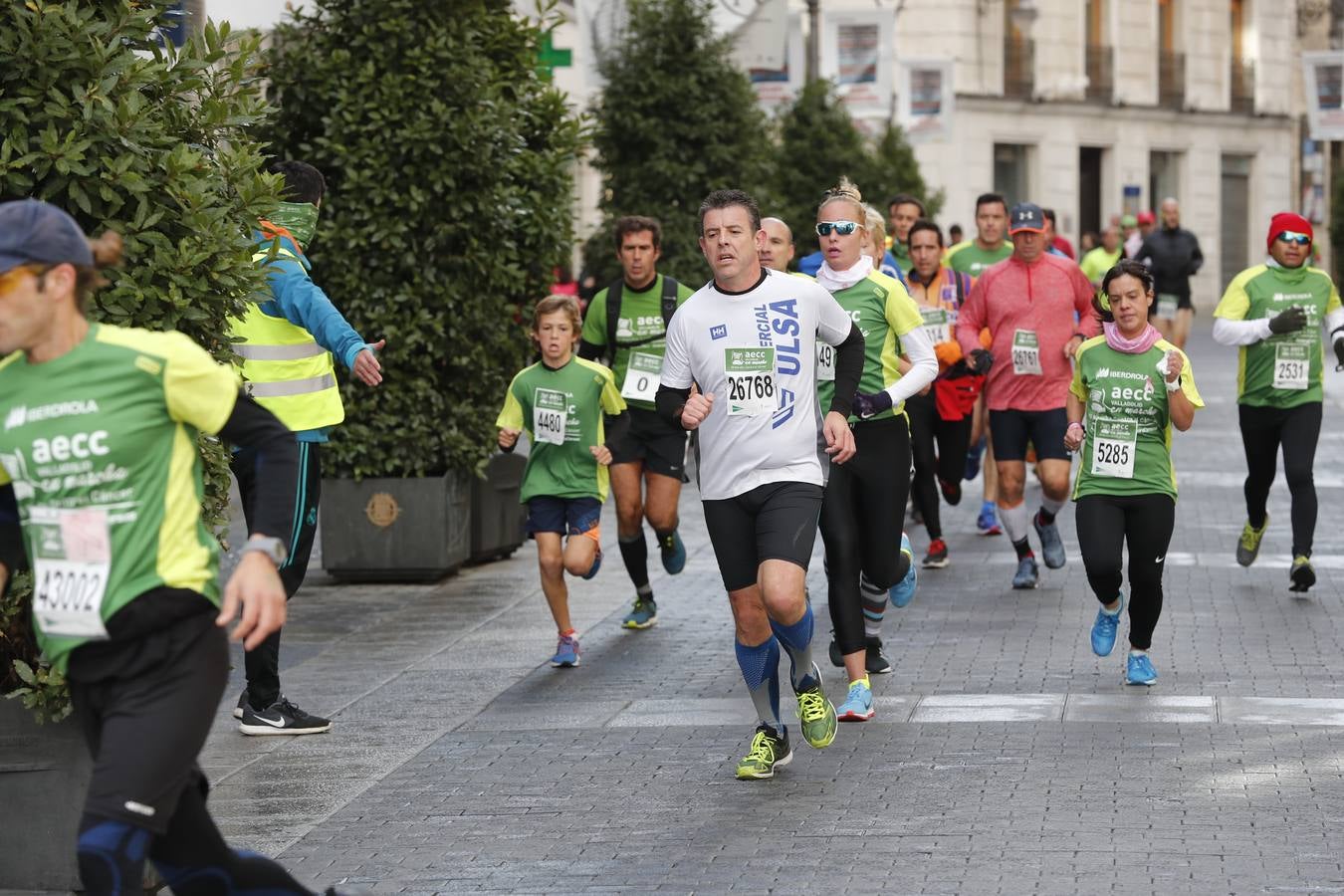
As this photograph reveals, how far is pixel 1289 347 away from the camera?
11531 mm

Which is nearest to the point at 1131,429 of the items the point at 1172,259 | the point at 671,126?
the point at 671,126

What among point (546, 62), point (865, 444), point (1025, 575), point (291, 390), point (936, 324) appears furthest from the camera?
point (546, 62)

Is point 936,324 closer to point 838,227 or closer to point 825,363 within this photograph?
point 838,227

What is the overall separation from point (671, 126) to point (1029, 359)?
767cm

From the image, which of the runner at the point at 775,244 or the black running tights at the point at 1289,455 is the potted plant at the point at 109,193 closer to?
the runner at the point at 775,244

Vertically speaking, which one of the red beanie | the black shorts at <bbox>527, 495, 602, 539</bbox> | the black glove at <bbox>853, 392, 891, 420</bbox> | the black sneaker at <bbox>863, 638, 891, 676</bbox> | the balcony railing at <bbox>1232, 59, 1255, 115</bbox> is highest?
the balcony railing at <bbox>1232, 59, 1255, 115</bbox>

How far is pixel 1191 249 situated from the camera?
998 inches

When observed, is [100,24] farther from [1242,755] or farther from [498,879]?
[1242,755]

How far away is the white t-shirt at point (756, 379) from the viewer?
24.1 feet

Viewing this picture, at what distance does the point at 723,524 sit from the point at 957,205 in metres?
45.7

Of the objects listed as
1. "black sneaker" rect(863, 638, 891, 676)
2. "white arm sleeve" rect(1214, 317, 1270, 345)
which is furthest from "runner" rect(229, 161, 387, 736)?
"white arm sleeve" rect(1214, 317, 1270, 345)

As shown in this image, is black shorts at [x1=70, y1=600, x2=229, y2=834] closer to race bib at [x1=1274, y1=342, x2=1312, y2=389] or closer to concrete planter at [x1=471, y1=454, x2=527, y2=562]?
race bib at [x1=1274, y1=342, x2=1312, y2=389]

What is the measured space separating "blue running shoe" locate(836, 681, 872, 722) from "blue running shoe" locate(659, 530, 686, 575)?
320 cm

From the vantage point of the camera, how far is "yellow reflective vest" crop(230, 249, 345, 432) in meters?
8.38
